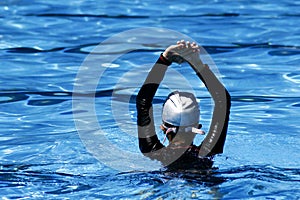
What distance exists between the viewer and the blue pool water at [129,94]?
16.9 ft

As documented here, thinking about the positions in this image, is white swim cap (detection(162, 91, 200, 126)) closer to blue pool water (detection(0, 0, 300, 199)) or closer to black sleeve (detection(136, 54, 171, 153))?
black sleeve (detection(136, 54, 171, 153))

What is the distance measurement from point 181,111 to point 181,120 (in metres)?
0.06

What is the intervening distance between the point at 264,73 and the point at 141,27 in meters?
2.87

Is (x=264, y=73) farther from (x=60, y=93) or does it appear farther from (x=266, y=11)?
(x=266, y=11)

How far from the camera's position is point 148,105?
485cm

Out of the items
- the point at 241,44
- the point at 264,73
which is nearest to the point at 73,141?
the point at 264,73

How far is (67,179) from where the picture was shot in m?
5.43

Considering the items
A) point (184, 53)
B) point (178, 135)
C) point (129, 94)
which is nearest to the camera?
point (184, 53)

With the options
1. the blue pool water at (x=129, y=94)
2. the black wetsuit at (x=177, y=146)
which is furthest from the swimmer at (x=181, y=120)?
the blue pool water at (x=129, y=94)

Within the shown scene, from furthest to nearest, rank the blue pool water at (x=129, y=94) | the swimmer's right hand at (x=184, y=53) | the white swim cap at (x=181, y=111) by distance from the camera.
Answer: the blue pool water at (x=129, y=94) < the white swim cap at (x=181, y=111) < the swimmer's right hand at (x=184, y=53)

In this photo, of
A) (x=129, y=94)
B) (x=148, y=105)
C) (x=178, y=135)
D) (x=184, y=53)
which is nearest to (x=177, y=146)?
(x=178, y=135)

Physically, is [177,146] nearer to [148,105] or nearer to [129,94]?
[148,105]

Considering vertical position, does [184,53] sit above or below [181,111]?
above

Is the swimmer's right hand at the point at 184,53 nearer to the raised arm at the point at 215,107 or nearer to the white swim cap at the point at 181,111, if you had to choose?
the raised arm at the point at 215,107
